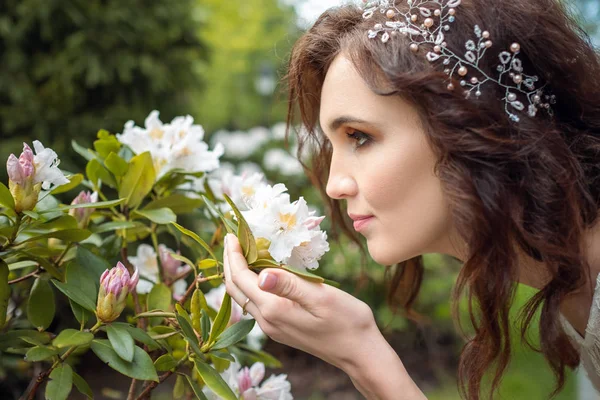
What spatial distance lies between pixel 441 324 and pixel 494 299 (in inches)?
108

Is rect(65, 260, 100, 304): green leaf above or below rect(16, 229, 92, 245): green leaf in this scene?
below

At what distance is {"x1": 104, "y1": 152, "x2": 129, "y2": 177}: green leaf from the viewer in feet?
4.03

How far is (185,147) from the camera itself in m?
1.30

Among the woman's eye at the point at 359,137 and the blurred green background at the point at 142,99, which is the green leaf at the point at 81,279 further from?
the blurred green background at the point at 142,99

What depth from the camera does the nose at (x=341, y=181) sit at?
1.25 m

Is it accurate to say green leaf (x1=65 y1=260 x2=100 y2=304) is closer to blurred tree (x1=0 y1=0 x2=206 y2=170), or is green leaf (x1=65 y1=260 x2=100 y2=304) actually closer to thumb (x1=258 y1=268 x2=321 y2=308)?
thumb (x1=258 y1=268 x2=321 y2=308)

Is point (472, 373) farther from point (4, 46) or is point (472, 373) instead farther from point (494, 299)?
point (4, 46)

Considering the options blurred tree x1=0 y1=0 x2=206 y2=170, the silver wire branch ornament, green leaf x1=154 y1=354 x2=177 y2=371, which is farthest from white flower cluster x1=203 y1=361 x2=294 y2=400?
blurred tree x1=0 y1=0 x2=206 y2=170

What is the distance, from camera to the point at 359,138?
124 cm

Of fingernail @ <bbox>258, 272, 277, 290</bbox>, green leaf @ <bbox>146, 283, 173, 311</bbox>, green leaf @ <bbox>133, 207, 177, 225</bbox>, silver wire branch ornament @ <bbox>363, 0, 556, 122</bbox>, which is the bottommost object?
green leaf @ <bbox>146, 283, 173, 311</bbox>

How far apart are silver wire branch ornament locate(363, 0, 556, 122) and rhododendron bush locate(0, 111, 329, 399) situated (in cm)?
41

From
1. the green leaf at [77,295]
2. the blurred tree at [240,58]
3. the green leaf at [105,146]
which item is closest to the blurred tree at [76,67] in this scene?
the green leaf at [105,146]

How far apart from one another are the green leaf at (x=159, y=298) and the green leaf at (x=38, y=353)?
24cm

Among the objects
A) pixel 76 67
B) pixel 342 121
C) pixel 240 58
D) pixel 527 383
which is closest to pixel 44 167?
pixel 342 121
